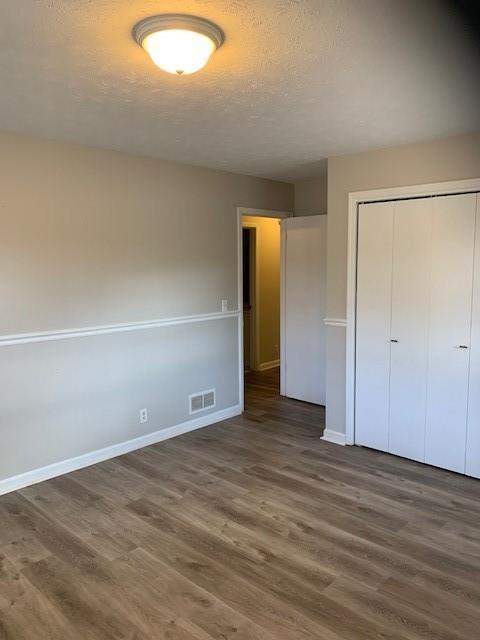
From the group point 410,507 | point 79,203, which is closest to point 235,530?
point 410,507

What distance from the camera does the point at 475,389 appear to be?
3.42 m

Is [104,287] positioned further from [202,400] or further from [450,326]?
[450,326]

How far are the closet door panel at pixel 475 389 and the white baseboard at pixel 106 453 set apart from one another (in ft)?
7.43

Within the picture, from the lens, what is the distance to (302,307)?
527 cm

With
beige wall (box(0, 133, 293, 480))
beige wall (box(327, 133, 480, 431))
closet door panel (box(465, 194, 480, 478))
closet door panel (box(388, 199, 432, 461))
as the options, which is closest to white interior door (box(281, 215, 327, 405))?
beige wall (box(0, 133, 293, 480))

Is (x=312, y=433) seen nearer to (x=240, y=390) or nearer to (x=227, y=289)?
(x=240, y=390)

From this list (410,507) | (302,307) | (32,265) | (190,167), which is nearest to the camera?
(410,507)

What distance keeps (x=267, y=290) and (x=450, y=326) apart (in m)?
3.57

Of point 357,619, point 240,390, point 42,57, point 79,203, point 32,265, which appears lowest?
point 357,619

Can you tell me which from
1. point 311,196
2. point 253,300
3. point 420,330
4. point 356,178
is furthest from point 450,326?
point 253,300

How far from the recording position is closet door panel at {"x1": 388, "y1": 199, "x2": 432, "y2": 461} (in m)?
3.59

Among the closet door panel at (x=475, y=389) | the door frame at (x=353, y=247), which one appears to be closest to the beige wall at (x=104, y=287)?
the door frame at (x=353, y=247)

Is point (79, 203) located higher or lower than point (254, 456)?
higher

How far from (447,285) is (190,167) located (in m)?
2.40
